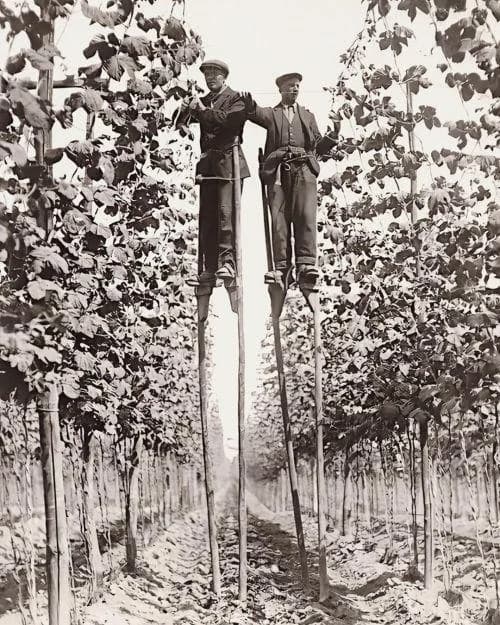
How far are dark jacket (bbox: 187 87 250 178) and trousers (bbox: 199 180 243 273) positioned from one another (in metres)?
0.18

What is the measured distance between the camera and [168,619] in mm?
8352

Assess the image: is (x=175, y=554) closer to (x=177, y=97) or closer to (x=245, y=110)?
(x=245, y=110)

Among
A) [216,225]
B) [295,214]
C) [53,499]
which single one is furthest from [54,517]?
[295,214]

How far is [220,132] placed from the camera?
26.4 ft

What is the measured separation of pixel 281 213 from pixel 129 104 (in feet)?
11.3

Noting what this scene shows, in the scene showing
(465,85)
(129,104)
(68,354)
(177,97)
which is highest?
(177,97)

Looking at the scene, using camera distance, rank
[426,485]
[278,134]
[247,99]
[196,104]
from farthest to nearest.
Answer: [426,485], [278,134], [247,99], [196,104]

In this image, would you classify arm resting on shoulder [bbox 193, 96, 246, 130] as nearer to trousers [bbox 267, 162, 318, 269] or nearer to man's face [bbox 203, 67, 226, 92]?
man's face [bbox 203, 67, 226, 92]

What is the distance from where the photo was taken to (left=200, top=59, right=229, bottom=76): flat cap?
7870 mm

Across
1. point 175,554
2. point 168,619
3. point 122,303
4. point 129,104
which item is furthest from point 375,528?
point 129,104

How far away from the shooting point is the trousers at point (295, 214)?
799 centimetres

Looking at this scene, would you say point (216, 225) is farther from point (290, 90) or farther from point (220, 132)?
point (290, 90)

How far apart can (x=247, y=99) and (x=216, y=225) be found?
1.42 metres

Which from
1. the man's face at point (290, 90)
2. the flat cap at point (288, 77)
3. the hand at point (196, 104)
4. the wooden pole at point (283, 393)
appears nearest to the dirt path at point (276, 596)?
the wooden pole at point (283, 393)
